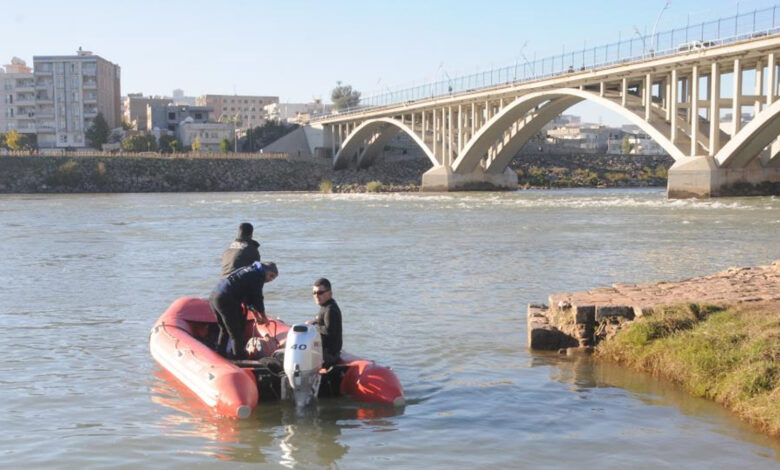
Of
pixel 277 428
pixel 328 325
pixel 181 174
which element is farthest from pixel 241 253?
pixel 181 174

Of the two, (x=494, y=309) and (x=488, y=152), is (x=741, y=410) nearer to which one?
(x=494, y=309)

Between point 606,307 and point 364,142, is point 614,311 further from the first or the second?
point 364,142

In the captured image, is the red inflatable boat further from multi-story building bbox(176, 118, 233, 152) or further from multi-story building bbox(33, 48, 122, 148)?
multi-story building bbox(33, 48, 122, 148)

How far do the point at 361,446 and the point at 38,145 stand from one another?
298 ft

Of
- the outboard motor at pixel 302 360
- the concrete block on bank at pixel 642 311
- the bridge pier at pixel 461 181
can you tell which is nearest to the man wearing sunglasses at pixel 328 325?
the outboard motor at pixel 302 360

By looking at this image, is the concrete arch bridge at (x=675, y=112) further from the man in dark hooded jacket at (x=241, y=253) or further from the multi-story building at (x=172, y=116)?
the multi-story building at (x=172, y=116)

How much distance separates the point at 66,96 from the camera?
3642 inches

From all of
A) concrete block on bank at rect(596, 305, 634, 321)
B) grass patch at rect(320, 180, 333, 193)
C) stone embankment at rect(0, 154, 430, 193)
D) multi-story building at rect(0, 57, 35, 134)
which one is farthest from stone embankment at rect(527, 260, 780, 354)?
multi-story building at rect(0, 57, 35, 134)

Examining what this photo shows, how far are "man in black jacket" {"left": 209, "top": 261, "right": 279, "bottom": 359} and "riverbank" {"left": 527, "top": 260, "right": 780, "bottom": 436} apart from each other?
10.0ft

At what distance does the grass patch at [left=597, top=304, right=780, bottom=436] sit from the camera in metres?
7.35

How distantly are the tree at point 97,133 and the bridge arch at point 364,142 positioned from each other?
24.2 metres

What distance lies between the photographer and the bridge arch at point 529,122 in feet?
132

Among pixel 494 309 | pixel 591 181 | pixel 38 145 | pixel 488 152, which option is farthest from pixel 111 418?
pixel 38 145

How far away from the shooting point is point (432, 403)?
8211 millimetres
